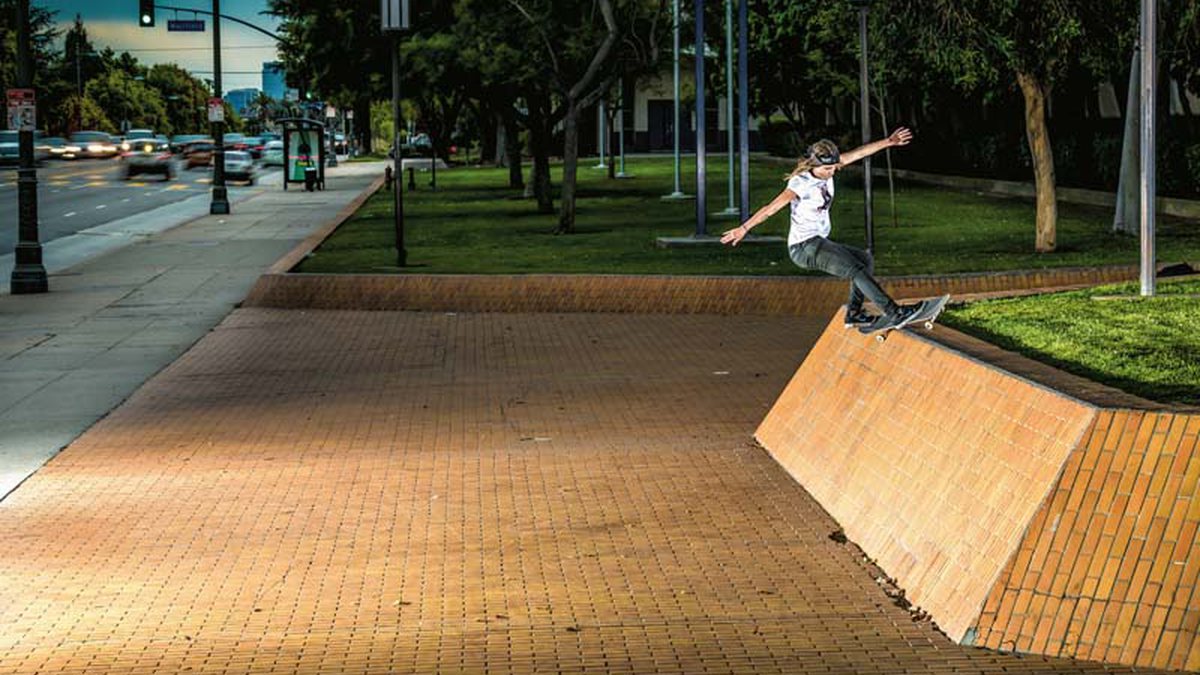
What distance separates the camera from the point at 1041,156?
90.3 ft

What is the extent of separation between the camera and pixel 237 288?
28.6 meters

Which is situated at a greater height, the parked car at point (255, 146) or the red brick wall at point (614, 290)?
the parked car at point (255, 146)

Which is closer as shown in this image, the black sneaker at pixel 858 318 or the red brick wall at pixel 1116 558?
the red brick wall at pixel 1116 558

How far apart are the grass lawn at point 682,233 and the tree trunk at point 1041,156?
14.5 inches

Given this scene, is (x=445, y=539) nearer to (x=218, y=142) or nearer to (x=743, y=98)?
(x=743, y=98)

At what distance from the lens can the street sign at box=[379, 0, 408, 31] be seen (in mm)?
27359

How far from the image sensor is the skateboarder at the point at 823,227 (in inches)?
489

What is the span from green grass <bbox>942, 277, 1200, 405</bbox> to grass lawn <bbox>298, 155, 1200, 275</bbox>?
34.2ft

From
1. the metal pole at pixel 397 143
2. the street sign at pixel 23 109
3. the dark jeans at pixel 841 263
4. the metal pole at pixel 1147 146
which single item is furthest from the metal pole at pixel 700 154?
the dark jeans at pixel 841 263

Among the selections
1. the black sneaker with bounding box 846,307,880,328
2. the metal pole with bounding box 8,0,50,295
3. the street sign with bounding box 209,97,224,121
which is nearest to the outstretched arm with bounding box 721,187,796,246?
the black sneaker with bounding box 846,307,880,328

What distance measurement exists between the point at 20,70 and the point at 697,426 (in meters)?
16.5

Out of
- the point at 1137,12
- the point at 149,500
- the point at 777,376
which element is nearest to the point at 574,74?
the point at 1137,12

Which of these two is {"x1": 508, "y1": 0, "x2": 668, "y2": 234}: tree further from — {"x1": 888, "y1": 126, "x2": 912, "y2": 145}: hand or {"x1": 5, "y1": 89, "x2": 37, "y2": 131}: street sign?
{"x1": 888, "y1": 126, "x2": 912, "y2": 145}: hand

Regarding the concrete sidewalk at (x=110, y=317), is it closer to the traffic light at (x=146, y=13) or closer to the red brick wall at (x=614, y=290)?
the red brick wall at (x=614, y=290)
